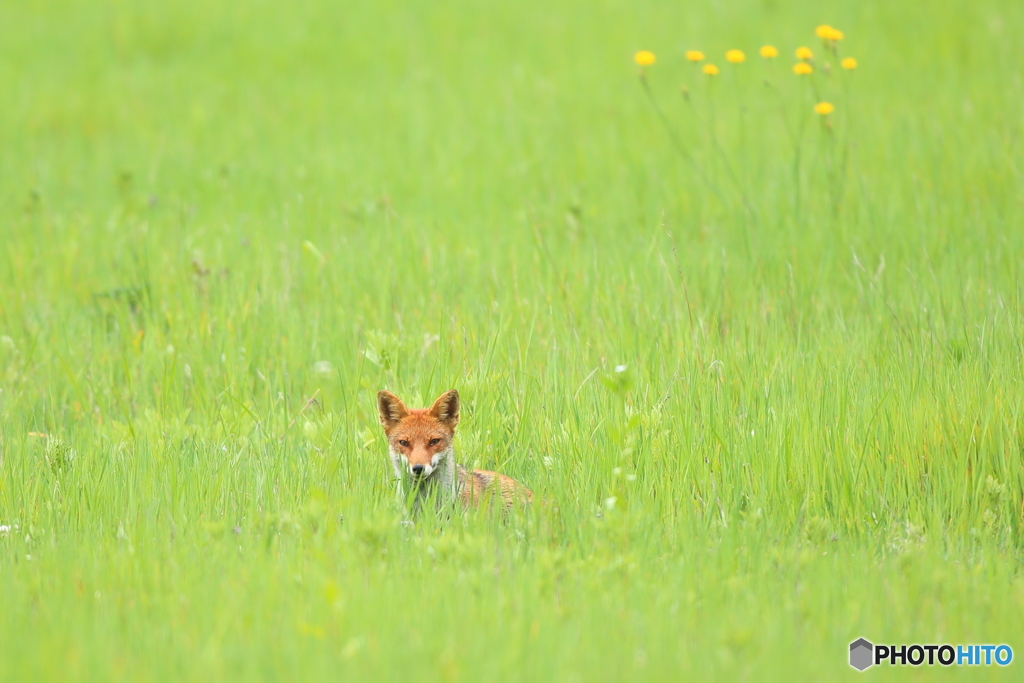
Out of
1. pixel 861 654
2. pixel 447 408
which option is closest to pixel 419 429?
pixel 447 408

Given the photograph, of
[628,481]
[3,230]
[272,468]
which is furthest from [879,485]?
[3,230]

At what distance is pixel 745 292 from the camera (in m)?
6.99

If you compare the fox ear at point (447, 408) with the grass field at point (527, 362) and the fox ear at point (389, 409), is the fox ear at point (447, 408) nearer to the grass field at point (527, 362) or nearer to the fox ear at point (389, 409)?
the fox ear at point (389, 409)

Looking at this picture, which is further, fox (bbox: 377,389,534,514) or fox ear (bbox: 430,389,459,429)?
fox ear (bbox: 430,389,459,429)

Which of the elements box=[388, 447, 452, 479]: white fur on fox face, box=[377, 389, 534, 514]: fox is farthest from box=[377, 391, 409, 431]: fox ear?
box=[388, 447, 452, 479]: white fur on fox face

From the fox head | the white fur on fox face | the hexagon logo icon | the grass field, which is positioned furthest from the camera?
the fox head

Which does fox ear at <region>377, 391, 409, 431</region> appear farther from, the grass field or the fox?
the grass field

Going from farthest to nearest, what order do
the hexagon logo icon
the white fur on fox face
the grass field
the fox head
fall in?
the fox head → the white fur on fox face → the grass field → the hexagon logo icon

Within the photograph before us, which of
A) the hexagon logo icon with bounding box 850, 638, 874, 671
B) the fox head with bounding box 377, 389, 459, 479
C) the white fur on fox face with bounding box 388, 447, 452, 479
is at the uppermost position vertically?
the fox head with bounding box 377, 389, 459, 479

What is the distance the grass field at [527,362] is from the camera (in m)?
3.56

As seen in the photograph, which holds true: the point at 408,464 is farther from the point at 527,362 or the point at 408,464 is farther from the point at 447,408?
the point at 527,362

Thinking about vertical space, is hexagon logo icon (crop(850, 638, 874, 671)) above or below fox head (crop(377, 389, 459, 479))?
below

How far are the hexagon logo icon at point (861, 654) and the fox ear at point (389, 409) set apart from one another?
2.50 m

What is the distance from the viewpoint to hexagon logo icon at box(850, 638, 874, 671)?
3.37 m
